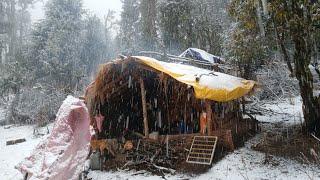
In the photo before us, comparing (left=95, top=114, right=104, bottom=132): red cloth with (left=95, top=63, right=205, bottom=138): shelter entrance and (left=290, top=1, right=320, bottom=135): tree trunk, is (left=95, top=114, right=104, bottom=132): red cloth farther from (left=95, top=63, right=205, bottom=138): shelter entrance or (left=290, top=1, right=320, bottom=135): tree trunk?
(left=290, top=1, right=320, bottom=135): tree trunk

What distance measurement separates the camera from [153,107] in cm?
1673

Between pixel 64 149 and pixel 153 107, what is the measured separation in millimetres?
6604

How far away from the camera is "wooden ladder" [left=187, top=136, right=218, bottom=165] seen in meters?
11.9

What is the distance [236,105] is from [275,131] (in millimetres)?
2202

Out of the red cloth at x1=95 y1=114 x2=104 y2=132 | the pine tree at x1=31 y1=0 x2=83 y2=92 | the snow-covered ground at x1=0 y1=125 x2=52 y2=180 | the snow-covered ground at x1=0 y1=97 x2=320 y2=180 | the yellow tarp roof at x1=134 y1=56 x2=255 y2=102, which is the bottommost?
the snow-covered ground at x1=0 y1=125 x2=52 y2=180

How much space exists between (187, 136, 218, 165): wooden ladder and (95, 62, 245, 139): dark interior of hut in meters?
2.02

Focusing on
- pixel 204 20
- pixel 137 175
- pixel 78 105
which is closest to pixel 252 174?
pixel 137 175

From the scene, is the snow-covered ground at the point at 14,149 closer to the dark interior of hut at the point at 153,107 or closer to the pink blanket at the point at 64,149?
the pink blanket at the point at 64,149

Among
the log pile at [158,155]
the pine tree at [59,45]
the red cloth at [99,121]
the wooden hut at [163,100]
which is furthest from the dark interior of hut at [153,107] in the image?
the pine tree at [59,45]

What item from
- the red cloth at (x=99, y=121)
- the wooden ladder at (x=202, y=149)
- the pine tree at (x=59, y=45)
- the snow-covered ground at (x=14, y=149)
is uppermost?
the pine tree at (x=59, y=45)

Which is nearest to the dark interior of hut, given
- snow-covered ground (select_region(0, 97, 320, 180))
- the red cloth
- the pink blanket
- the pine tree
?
the red cloth

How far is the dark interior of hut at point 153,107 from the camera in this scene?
49.4 feet

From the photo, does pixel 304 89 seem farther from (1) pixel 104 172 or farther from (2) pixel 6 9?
(2) pixel 6 9

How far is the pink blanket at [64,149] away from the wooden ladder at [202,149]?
357 centimetres
